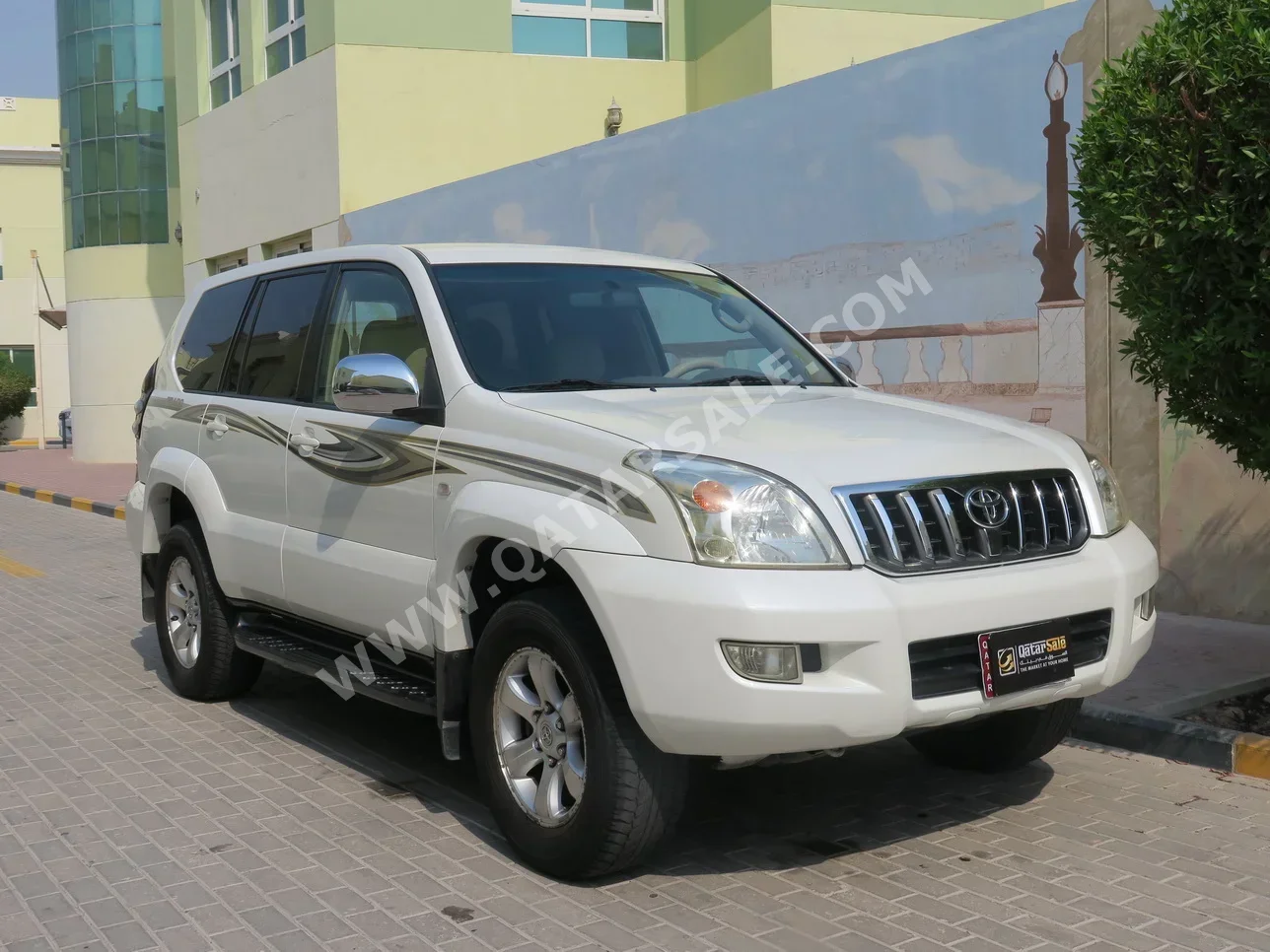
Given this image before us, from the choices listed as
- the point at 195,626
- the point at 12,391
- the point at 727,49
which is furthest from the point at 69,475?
the point at 195,626

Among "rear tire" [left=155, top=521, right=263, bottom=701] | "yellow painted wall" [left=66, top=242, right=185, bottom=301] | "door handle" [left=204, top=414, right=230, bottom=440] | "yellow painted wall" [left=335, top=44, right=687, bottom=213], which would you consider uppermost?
"yellow painted wall" [left=335, top=44, right=687, bottom=213]

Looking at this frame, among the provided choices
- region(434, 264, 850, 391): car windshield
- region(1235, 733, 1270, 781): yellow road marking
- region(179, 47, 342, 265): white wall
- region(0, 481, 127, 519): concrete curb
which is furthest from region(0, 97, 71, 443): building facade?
region(1235, 733, 1270, 781): yellow road marking

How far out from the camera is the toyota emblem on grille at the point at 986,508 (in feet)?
13.9

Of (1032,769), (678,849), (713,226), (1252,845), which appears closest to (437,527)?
(678,849)

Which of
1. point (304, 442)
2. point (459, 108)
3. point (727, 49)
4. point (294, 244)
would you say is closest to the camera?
point (304, 442)

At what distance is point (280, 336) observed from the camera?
20.2 feet

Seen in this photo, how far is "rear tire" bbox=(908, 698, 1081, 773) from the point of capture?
511 centimetres

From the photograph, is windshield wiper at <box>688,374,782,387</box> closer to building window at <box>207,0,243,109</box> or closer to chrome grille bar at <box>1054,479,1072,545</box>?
chrome grille bar at <box>1054,479,1072,545</box>

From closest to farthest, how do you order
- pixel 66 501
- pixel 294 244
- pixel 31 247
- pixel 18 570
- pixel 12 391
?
pixel 18 570, pixel 66 501, pixel 294 244, pixel 12 391, pixel 31 247

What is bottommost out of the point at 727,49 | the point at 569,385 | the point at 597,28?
the point at 569,385

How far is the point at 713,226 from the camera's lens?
37.9 ft

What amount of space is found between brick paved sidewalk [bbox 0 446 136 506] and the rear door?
12.8 meters

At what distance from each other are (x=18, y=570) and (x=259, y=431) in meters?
7.40

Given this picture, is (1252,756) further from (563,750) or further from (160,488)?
(160,488)
